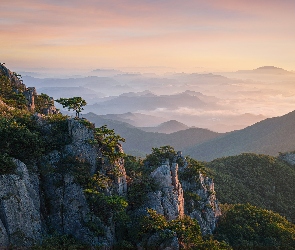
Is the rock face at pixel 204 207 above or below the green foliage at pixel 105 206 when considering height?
below

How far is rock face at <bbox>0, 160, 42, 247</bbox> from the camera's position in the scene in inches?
786

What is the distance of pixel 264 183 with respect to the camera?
7131 centimetres

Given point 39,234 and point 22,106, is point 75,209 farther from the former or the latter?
point 22,106

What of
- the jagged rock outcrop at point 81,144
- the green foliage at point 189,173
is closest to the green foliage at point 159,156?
the green foliage at point 189,173

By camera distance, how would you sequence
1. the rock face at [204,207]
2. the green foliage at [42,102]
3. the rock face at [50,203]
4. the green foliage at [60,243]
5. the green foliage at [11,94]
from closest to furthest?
the green foliage at [60,243] < the rock face at [50,203] < the green foliage at [11,94] < the rock face at [204,207] < the green foliage at [42,102]

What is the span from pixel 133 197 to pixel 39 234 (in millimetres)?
10049

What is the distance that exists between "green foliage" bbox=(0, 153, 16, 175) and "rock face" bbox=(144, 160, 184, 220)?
43.0 feet

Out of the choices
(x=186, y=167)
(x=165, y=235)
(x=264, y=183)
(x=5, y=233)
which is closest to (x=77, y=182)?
(x=5, y=233)

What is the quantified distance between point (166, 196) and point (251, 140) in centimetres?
16705

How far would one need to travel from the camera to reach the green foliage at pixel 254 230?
36.0 m

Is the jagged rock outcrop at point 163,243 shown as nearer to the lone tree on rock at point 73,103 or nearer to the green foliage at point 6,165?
the green foliage at point 6,165

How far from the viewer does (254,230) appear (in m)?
38.7

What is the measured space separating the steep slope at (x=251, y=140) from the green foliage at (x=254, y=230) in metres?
128

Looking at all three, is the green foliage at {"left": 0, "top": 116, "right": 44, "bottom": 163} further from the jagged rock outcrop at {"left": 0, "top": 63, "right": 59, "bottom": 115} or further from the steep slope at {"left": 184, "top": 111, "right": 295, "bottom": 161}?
the steep slope at {"left": 184, "top": 111, "right": 295, "bottom": 161}
